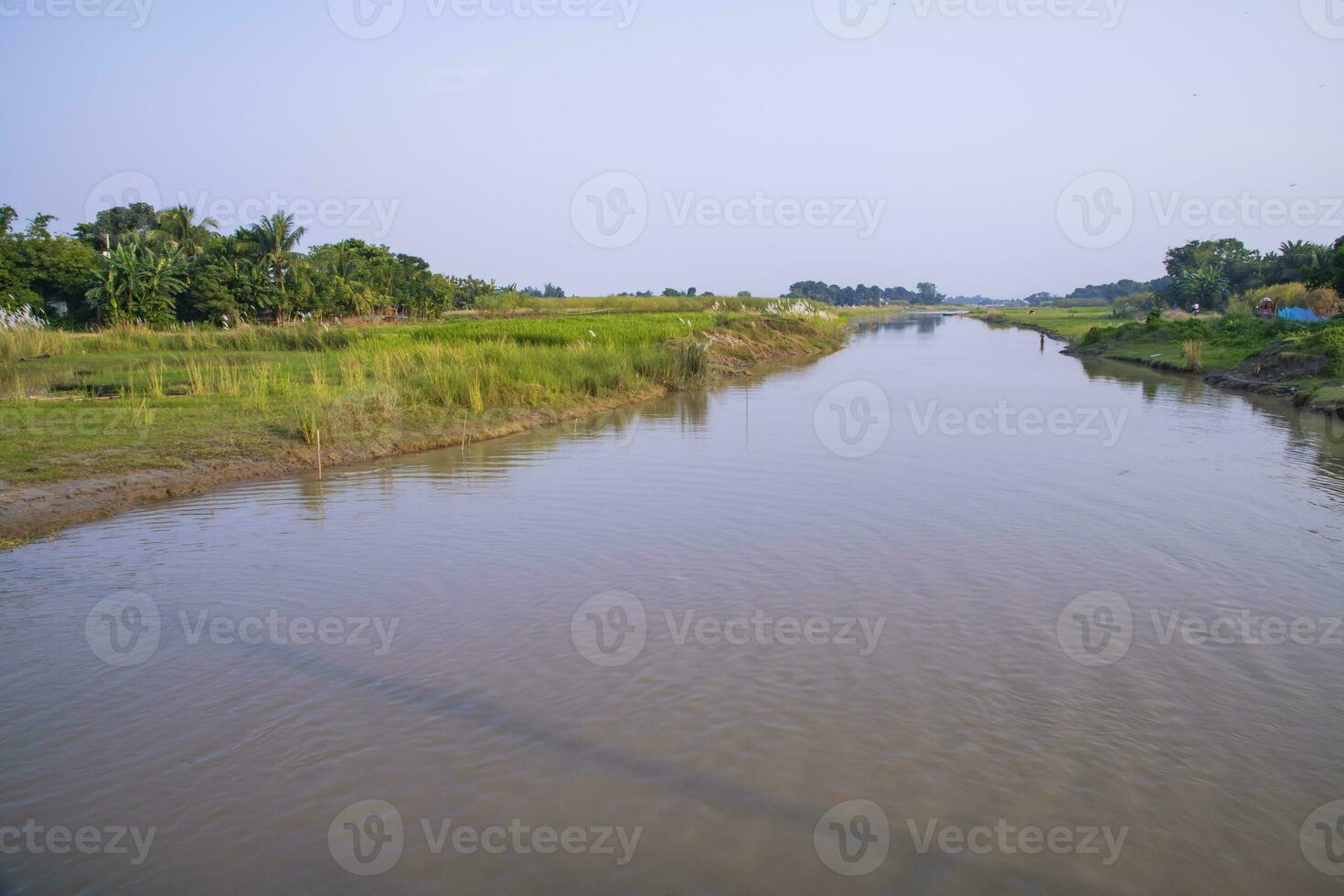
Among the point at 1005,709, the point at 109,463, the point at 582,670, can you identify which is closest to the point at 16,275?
the point at 109,463

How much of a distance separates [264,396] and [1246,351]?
30684 millimetres

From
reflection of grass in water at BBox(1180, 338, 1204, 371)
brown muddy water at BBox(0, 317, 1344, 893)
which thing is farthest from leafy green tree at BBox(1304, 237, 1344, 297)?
brown muddy water at BBox(0, 317, 1344, 893)

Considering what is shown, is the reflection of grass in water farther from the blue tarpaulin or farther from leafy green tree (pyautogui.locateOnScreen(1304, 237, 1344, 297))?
the blue tarpaulin

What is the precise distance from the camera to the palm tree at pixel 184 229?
4485 centimetres

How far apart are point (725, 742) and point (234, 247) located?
45.2 meters

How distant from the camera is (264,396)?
47.9 feet

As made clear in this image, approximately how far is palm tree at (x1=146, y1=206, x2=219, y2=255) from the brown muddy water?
41.7m

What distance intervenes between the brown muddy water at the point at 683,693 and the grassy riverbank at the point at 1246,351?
42.7ft

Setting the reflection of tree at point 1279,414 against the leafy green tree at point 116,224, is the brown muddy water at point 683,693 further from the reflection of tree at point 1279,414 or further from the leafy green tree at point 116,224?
the leafy green tree at point 116,224

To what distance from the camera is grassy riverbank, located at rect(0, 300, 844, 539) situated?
35.0 feet

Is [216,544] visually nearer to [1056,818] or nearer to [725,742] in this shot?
[725,742]

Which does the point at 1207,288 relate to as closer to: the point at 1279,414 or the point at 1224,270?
the point at 1224,270

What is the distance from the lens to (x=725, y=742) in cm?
477

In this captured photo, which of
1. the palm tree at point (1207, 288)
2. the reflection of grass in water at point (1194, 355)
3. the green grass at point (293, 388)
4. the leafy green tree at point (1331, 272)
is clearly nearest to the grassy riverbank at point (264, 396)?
the green grass at point (293, 388)
